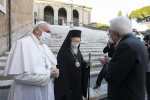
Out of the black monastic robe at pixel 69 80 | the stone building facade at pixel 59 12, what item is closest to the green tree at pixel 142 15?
the stone building facade at pixel 59 12

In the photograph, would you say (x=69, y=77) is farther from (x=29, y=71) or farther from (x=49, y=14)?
(x=49, y=14)

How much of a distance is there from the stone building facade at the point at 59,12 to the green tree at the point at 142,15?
16.6 m

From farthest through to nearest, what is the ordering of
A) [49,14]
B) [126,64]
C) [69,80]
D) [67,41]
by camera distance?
[49,14]
[67,41]
[69,80]
[126,64]

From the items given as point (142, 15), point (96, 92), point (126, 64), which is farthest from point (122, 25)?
point (142, 15)

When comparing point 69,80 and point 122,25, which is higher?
point 122,25

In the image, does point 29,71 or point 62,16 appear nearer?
point 29,71

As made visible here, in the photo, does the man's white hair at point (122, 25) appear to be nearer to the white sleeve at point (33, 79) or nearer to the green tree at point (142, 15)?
the white sleeve at point (33, 79)

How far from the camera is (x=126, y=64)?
179 centimetres

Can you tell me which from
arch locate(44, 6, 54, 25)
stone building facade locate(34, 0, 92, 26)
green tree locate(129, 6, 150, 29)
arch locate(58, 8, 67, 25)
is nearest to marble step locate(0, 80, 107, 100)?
stone building facade locate(34, 0, 92, 26)

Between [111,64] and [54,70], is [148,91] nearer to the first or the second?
[111,64]

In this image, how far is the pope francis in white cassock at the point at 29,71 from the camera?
6.81ft

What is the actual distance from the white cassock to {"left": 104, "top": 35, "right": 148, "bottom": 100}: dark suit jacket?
103cm

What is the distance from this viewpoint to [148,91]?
13.1 feet

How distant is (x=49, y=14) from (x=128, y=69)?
116 feet
